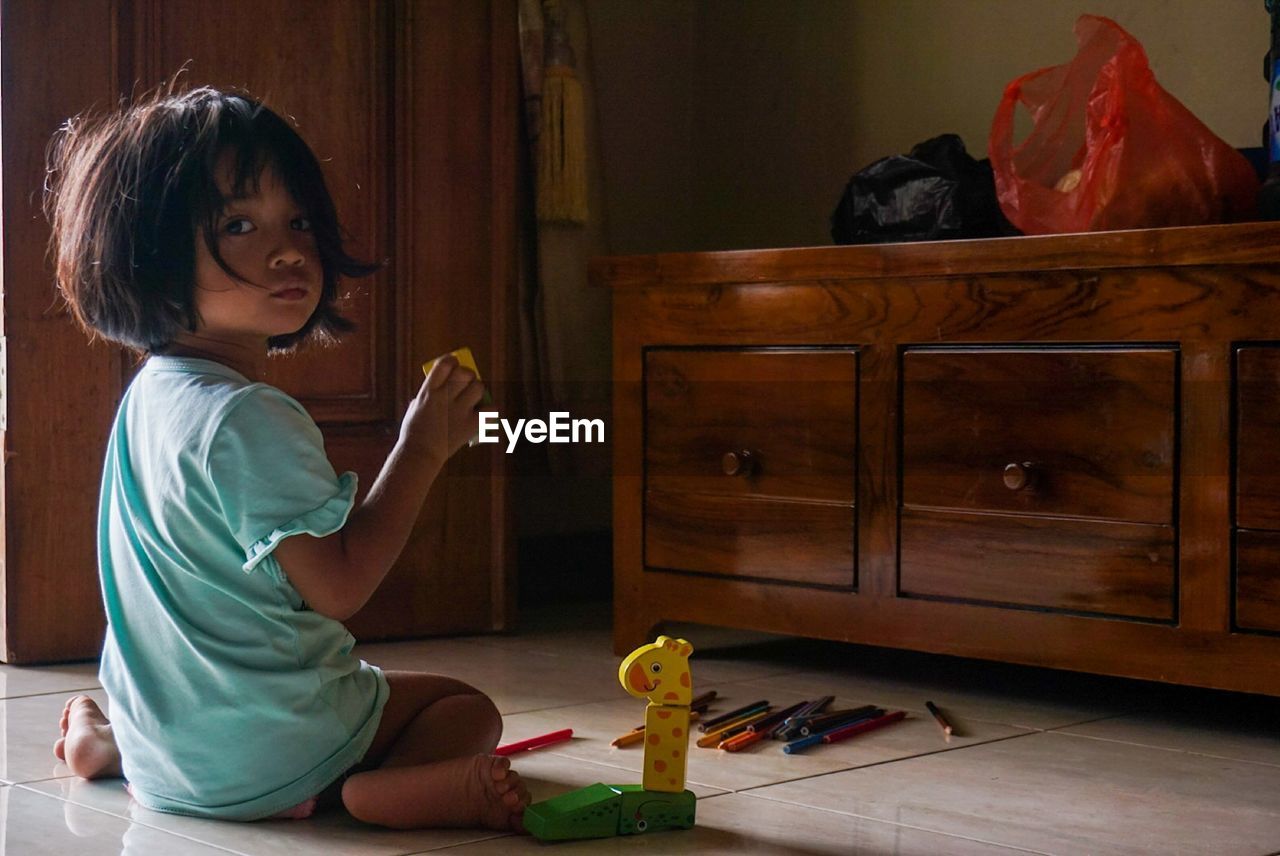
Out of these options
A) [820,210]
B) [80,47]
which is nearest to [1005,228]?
[820,210]

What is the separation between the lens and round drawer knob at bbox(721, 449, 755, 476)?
7.22ft

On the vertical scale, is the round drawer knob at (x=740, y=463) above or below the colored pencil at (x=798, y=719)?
above

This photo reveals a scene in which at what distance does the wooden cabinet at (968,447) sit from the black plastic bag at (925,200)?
0.19 m

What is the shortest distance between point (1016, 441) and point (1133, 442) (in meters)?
0.14

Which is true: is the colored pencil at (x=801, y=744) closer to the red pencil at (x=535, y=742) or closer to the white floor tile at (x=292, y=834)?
the red pencil at (x=535, y=742)

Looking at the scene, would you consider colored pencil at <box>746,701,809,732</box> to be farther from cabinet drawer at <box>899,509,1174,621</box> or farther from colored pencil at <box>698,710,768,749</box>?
cabinet drawer at <box>899,509,1174,621</box>

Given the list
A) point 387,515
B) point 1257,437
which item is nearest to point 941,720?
point 1257,437

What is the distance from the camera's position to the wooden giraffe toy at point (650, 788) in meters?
1.36

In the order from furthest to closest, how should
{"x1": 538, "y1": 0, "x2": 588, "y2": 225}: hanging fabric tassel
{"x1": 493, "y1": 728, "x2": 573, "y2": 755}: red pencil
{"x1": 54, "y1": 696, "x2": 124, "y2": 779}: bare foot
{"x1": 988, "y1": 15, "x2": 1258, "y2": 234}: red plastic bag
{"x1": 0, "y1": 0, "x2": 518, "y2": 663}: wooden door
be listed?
{"x1": 538, "y1": 0, "x2": 588, "y2": 225}: hanging fabric tassel, {"x1": 0, "y1": 0, "x2": 518, "y2": 663}: wooden door, {"x1": 988, "y1": 15, "x2": 1258, "y2": 234}: red plastic bag, {"x1": 493, "y1": 728, "x2": 573, "y2": 755}: red pencil, {"x1": 54, "y1": 696, "x2": 124, "y2": 779}: bare foot

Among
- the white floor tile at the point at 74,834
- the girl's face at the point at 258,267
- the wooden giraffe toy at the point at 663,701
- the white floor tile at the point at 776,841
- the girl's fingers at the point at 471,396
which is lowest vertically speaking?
the white floor tile at the point at 776,841

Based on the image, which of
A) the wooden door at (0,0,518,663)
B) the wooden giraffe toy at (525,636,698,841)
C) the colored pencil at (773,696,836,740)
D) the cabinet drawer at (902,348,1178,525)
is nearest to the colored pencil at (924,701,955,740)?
the colored pencil at (773,696,836,740)

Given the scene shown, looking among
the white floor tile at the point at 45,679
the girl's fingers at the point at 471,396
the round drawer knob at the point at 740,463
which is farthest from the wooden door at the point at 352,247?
the girl's fingers at the point at 471,396

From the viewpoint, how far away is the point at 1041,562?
6.41 ft

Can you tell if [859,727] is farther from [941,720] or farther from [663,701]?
[663,701]
